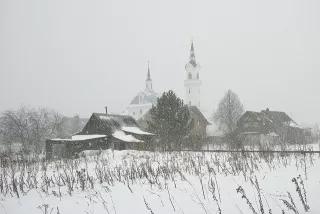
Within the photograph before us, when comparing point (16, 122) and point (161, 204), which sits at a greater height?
point (16, 122)

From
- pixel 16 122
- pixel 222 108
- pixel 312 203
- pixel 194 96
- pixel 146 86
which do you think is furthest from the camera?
pixel 146 86

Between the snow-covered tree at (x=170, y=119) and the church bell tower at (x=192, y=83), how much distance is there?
211 ft

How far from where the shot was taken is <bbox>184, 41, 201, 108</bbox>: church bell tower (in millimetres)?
109000

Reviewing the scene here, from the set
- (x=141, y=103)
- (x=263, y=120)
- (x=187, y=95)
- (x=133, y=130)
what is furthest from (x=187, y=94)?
(x=133, y=130)

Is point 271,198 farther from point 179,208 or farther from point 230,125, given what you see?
point 230,125

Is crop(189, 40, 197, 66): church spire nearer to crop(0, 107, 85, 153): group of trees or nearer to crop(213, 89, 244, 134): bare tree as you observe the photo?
crop(213, 89, 244, 134): bare tree

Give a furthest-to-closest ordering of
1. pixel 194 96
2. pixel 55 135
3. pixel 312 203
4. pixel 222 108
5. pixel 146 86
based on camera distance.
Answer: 1. pixel 146 86
2. pixel 194 96
3. pixel 55 135
4. pixel 222 108
5. pixel 312 203

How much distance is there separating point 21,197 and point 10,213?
1510 mm

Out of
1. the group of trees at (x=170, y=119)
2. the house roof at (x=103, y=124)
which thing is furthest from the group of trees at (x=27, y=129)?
the group of trees at (x=170, y=119)

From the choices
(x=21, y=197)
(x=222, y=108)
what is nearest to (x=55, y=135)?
(x=222, y=108)

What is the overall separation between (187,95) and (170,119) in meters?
68.1

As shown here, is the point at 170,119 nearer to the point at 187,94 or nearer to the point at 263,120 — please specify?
the point at 263,120

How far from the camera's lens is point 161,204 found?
6141mm

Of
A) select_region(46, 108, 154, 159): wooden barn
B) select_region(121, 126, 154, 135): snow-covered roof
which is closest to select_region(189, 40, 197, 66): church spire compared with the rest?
select_region(121, 126, 154, 135): snow-covered roof
